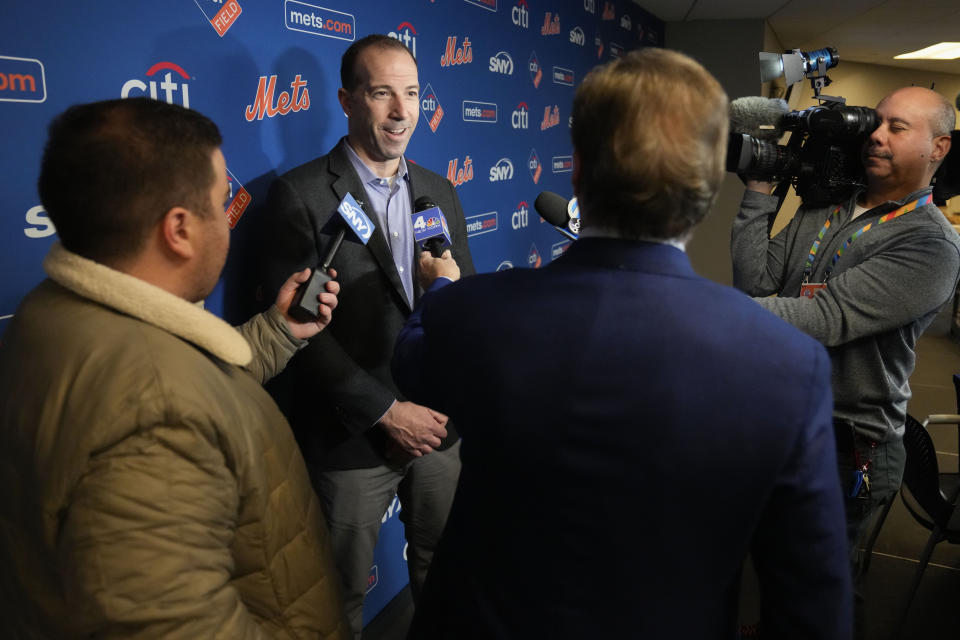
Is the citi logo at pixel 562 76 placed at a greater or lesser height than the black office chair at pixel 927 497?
greater

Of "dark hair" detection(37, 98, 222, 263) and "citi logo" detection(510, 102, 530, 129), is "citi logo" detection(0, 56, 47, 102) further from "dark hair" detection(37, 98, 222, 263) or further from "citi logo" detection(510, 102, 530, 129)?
"citi logo" detection(510, 102, 530, 129)

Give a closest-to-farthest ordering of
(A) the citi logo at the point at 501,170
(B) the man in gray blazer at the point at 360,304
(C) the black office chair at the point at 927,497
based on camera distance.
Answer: (B) the man in gray blazer at the point at 360,304 → (C) the black office chair at the point at 927,497 → (A) the citi logo at the point at 501,170

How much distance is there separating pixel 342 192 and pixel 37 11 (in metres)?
0.64

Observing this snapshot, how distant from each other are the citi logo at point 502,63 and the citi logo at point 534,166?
430 mm

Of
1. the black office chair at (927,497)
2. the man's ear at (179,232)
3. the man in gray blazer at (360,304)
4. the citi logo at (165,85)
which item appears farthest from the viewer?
the black office chair at (927,497)

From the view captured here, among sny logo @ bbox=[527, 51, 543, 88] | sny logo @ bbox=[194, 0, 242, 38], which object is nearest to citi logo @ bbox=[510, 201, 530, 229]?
sny logo @ bbox=[527, 51, 543, 88]

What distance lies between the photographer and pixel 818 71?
1.86 m

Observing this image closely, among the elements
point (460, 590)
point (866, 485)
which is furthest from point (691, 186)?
point (866, 485)

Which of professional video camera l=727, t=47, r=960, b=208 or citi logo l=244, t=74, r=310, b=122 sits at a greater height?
citi logo l=244, t=74, r=310, b=122

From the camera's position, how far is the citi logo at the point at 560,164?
343cm

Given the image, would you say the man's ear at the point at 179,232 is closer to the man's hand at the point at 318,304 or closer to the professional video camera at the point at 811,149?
the man's hand at the point at 318,304

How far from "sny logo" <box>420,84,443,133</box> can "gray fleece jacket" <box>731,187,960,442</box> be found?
3.51 feet

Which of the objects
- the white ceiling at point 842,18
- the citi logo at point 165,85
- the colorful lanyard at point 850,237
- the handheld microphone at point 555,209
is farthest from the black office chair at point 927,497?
the white ceiling at point 842,18

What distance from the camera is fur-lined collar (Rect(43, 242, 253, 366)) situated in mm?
721
